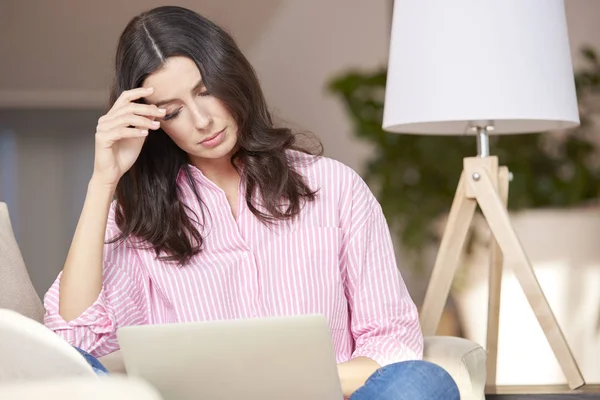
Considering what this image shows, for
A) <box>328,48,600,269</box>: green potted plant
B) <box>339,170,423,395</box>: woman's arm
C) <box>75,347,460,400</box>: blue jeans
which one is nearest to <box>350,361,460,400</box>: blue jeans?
<box>75,347,460,400</box>: blue jeans

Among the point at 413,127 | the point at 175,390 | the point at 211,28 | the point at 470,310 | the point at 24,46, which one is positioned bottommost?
the point at 470,310

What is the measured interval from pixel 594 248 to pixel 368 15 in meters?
2.77

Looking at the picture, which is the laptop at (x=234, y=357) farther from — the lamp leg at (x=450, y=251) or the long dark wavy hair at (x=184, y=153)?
the lamp leg at (x=450, y=251)

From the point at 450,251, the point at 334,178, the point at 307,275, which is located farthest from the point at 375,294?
the point at 450,251

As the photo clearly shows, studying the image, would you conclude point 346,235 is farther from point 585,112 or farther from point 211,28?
point 585,112

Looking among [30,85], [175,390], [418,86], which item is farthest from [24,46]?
A: [175,390]

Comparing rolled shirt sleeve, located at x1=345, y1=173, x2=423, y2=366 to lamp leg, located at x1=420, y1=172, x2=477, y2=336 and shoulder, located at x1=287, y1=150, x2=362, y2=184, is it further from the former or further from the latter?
lamp leg, located at x1=420, y1=172, x2=477, y2=336

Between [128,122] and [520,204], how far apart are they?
3001 mm

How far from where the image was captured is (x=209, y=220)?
6.03 feet

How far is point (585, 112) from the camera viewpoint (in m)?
4.34

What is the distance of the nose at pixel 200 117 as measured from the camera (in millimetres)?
1672

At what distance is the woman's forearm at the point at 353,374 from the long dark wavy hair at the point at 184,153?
0.38 m

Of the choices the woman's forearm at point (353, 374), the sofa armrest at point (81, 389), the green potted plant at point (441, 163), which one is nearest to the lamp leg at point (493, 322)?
the woman's forearm at point (353, 374)

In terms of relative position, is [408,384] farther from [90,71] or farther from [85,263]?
[90,71]
